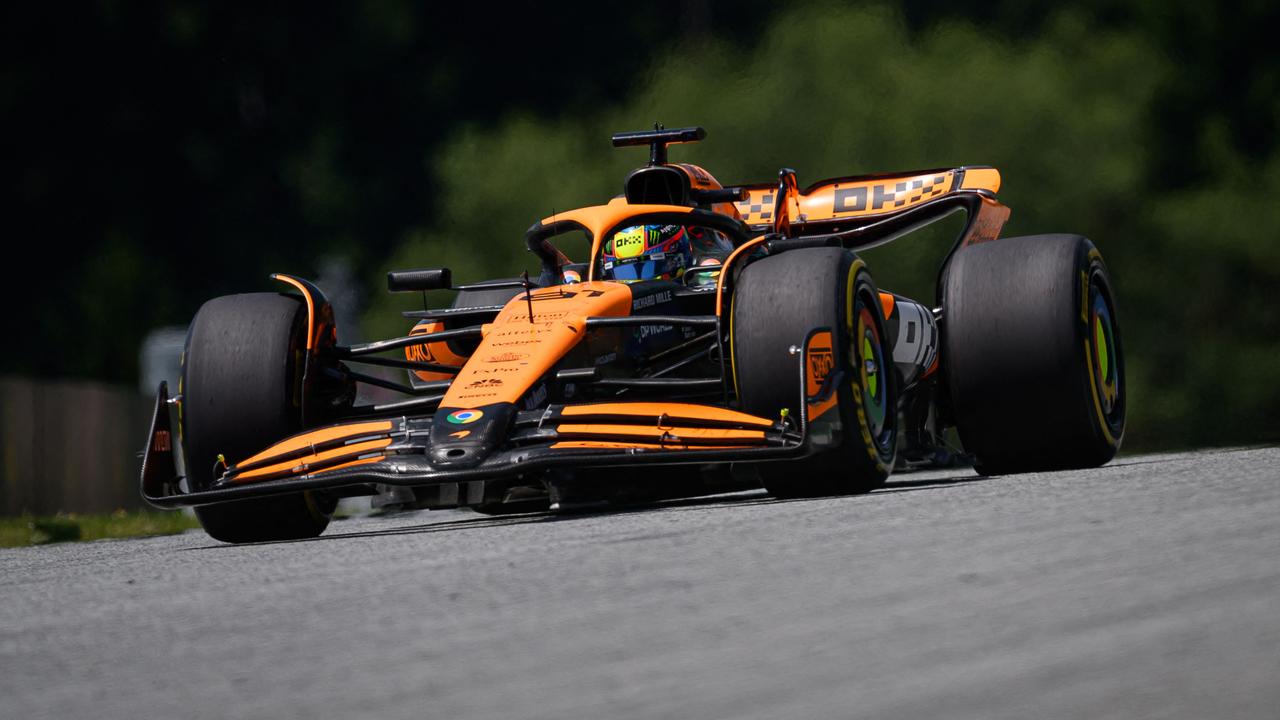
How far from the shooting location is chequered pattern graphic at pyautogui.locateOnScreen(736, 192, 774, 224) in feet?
37.2

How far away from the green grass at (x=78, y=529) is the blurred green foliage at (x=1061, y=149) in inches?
561

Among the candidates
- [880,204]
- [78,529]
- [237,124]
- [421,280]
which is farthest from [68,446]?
[237,124]

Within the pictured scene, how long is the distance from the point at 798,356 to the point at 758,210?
3851mm

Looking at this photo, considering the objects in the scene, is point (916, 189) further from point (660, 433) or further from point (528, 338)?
point (660, 433)

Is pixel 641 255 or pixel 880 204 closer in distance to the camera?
pixel 641 255

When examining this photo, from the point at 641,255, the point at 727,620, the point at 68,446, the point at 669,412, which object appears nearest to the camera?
the point at 727,620

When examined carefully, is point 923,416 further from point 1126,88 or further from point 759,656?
point 1126,88

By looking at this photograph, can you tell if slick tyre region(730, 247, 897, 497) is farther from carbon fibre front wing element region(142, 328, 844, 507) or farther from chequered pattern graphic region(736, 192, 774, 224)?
chequered pattern graphic region(736, 192, 774, 224)

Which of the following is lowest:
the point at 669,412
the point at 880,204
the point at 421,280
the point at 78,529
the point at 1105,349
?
the point at 78,529

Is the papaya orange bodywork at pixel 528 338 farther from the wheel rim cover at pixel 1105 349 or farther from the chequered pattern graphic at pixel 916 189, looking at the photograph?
the chequered pattern graphic at pixel 916 189

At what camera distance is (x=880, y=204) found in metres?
11.0

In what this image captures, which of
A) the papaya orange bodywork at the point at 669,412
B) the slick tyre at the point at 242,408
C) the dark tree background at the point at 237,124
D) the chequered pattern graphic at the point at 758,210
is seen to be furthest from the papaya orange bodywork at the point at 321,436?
the dark tree background at the point at 237,124

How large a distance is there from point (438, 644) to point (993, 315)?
4.83 meters

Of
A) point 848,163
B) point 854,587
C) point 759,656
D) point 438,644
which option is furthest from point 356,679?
point 848,163
